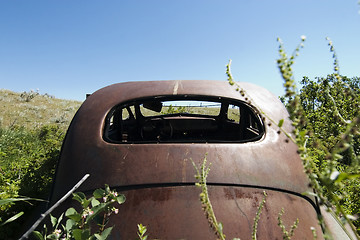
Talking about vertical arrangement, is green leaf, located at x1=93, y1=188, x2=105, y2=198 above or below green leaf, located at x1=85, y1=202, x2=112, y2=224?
above

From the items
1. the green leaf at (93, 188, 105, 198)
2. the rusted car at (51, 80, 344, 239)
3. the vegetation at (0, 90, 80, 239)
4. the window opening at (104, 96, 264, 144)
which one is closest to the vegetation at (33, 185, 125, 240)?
the green leaf at (93, 188, 105, 198)

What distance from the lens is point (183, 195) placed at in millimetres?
1576

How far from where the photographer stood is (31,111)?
24922mm

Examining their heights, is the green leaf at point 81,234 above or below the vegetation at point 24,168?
above

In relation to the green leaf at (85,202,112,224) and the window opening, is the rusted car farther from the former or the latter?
the window opening

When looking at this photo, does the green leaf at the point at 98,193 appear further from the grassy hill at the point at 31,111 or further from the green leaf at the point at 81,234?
the grassy hill at the point at 31,111

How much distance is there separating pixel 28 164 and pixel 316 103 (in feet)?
24.6

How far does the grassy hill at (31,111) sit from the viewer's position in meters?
21.4

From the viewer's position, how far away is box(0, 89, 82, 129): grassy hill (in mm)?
21422

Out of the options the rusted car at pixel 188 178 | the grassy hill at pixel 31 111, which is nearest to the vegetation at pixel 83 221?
the rusted car at pixel 188 178

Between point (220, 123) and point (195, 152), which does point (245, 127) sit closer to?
point (220, 123)

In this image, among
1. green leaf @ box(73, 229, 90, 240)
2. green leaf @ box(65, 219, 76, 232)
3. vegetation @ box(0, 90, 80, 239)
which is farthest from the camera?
vegetation @ box(0, 90, 80, 239)

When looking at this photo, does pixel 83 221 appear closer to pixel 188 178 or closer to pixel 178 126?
pixel 188 178

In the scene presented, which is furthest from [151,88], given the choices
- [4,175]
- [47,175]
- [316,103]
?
[316,103]
